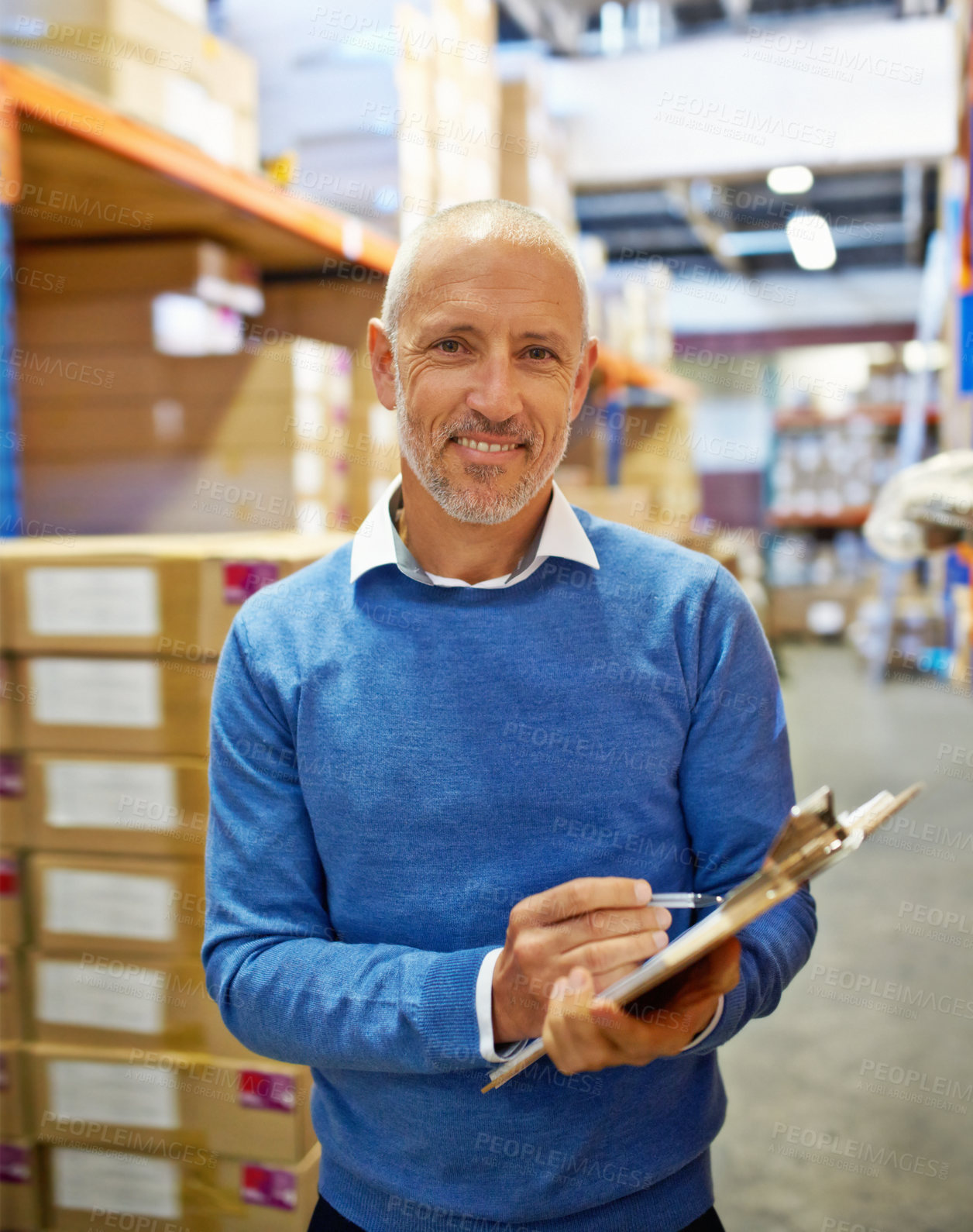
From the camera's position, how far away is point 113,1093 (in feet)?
6.32

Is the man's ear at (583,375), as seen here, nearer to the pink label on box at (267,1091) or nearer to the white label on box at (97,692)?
the white label on box at (97,692)

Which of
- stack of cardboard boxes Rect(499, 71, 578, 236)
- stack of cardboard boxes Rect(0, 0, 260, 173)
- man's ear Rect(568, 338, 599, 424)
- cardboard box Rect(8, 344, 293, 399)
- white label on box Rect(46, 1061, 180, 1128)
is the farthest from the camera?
stack of cardboard boxes Rect(499, 71, 578, 236)

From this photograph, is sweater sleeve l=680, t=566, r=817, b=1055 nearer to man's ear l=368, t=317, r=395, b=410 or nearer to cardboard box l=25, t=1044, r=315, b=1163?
man's ear l=368, t=317, r=395, b=410

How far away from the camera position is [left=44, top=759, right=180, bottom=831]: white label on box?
189cm

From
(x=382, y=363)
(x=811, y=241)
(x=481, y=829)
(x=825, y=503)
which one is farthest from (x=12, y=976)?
(x=811, y=241)

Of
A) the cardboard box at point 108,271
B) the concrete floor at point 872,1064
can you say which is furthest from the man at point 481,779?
the cardboard box at point 108,271

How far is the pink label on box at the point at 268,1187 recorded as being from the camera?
6.08 ft

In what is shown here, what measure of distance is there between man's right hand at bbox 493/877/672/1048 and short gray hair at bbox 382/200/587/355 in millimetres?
641

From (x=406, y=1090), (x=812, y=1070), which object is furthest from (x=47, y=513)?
(x=812, y=1070)

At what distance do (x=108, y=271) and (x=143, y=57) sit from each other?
2.36 feet

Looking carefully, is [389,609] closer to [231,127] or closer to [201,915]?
[201,915]

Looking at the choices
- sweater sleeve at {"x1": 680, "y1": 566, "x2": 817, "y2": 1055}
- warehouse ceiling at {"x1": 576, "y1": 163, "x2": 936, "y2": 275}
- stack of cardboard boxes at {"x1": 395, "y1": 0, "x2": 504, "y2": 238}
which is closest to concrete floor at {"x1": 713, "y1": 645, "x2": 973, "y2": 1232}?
sweater sleeve at {"x1": 680, "y1": 566, "x2": 817, "y2": 1055}

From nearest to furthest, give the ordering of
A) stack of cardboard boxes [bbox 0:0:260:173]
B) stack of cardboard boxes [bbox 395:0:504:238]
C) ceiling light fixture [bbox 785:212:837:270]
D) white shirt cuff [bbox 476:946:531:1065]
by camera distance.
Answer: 1. white shirt cuff [bbox 476:946:531:1065]
2. stack of cardboard boxes [bbox 0:0:260:173]
3. stack of cardboard boxes [bbox 395:0:504:238]
4. ceiling light fixture [bbox 785:212:837:270]

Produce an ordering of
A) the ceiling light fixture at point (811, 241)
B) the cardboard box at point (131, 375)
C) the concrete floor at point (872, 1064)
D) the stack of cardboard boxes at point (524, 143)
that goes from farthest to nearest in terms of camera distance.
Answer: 1. the ceiling light fixture at point (811, 241)
2. the stack of cardboard boxes at point (524, 143)
3. the cardboard box at point (131, 375)
4. the concrete floor at point (872, 1064)
